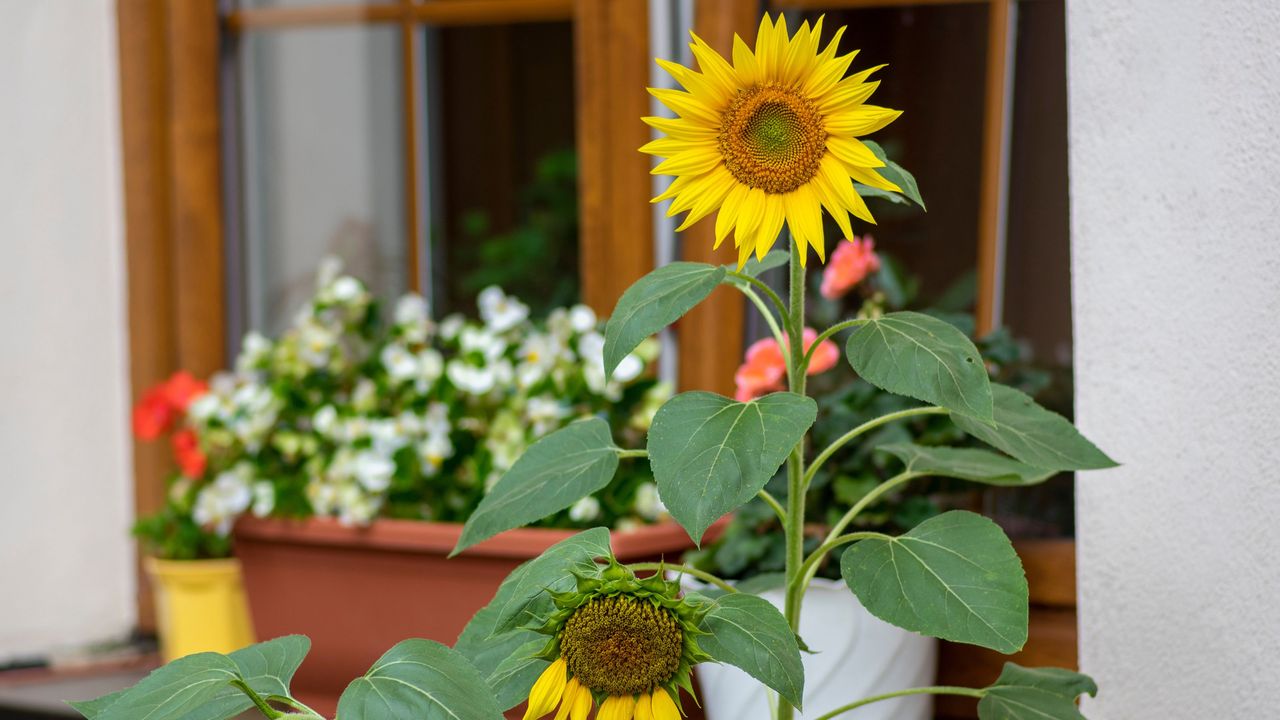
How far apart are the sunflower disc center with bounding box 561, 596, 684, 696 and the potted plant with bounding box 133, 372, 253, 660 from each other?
1001mm

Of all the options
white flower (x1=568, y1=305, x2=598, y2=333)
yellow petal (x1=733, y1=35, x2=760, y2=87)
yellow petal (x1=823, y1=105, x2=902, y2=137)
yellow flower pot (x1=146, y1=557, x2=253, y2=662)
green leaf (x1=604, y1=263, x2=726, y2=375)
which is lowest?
yellow flower pot (x1=146, y1=557, x2=253, y2=662)

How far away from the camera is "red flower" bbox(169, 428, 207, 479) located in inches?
57.7

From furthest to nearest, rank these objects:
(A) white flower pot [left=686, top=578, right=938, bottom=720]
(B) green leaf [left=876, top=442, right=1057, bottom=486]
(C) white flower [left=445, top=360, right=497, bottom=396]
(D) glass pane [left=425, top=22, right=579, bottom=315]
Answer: (D) glass pane [left=425, top=22, right=579, bottom=315] → (C) white flower [left=445, top=360, right=497, bottom=396] → (A) white flower pot [left=686, top=578, right=938, bottom=720] → (B) green leaf [left=876, top=442, right=1057, bottom=486]

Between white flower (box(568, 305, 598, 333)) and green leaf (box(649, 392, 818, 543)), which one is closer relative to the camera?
green leaf (box(649, 392, 818, 543))

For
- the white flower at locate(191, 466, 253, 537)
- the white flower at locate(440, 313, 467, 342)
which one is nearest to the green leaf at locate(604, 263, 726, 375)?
the white flower at locate(440, 313, 467, 342)

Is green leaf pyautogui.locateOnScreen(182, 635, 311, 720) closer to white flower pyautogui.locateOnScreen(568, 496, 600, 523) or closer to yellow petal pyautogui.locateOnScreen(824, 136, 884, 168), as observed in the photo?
yellow petal pyautogui.locateOnScreen(824, 136, 884, 168)

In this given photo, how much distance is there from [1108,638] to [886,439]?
0.93 feet

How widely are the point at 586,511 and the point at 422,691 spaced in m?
0.65

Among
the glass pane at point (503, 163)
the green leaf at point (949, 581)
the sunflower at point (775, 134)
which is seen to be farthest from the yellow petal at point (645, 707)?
the glass pane at point (503, 163)

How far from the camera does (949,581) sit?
0.65 meters

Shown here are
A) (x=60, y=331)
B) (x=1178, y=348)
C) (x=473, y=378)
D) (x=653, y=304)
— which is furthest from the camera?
(x=60, y=331)

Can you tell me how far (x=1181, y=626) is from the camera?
0.80m

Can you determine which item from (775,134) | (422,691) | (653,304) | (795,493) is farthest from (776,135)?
(422,691)

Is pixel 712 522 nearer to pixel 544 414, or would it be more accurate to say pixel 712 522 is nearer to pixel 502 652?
pixel 502 652
